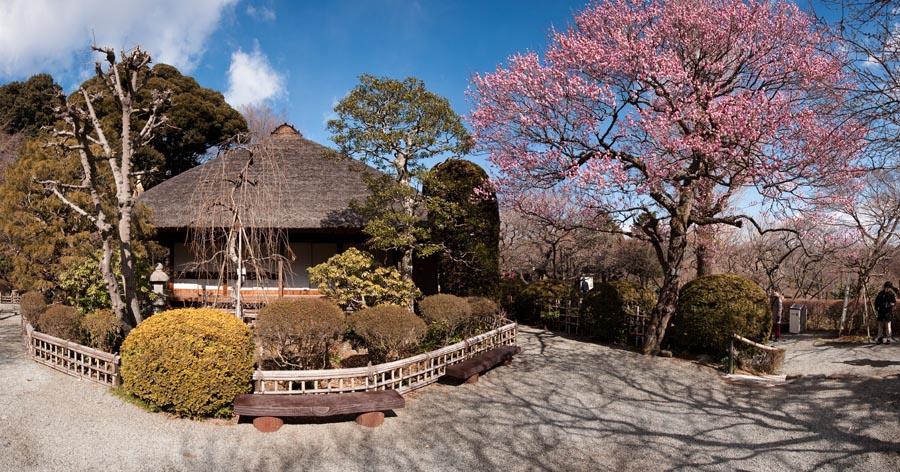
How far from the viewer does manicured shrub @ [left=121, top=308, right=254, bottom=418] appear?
6.39m

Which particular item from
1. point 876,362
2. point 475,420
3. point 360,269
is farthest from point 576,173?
point 876,362

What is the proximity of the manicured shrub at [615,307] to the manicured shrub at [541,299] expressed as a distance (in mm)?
1684

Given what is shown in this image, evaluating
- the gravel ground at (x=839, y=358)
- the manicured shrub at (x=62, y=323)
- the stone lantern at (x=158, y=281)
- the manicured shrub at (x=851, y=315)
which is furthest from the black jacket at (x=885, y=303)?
the manicured shrub at (x=62, y=323)

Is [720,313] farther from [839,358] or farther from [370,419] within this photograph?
[370,419]

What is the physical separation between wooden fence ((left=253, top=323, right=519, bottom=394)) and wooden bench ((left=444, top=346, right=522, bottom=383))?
0.23m

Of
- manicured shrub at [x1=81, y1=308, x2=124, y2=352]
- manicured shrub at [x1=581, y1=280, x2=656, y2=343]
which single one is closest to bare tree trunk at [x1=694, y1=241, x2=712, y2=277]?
manicured shrub at [x1=581, y1=280, x2=656, y2=343]

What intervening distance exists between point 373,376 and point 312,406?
125 cm

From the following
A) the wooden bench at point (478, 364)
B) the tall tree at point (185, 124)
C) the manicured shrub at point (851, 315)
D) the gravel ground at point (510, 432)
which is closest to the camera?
the gravel ground at point (510, 432)

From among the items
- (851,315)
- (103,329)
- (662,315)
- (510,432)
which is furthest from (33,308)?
(851,315)

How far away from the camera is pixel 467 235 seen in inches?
520

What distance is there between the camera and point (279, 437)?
6.08m

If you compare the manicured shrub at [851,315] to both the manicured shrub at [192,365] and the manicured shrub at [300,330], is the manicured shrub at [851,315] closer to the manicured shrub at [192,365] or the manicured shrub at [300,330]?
the manicured shrub at [300,330]

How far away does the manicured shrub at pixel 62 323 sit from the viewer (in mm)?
9258

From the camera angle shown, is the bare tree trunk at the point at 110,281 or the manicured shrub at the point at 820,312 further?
the manicured shrub at the point at 820,312
